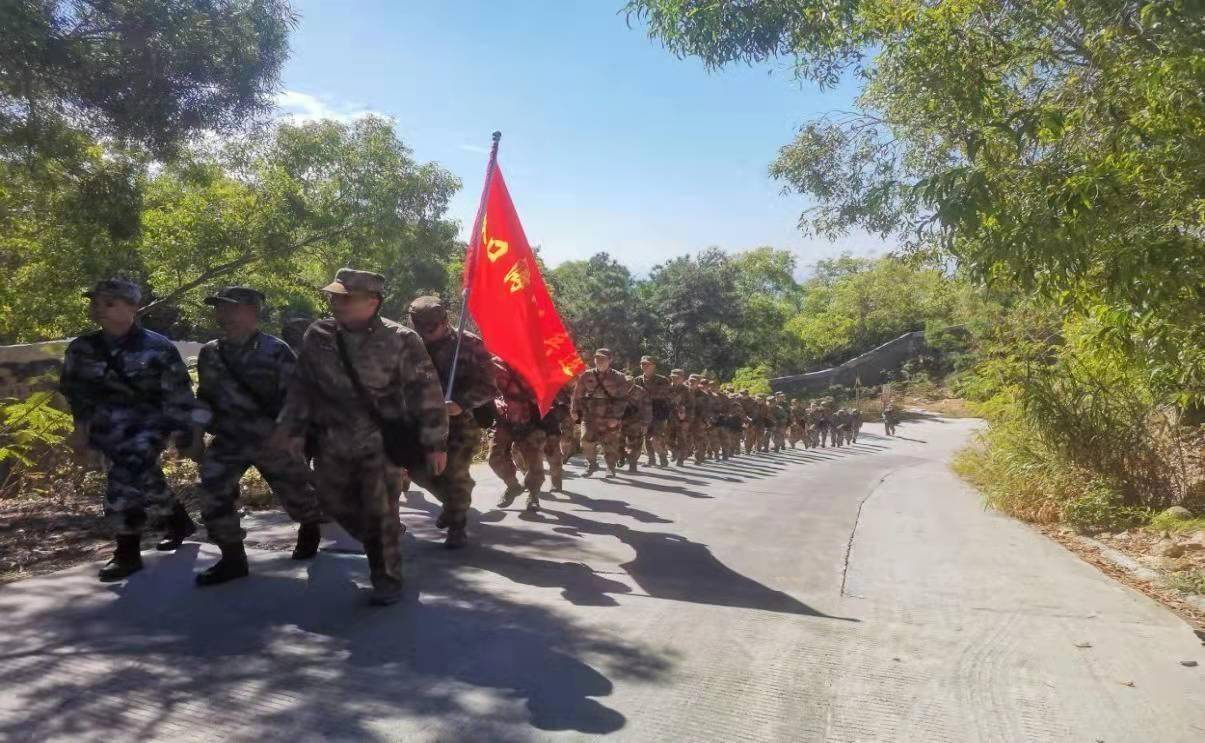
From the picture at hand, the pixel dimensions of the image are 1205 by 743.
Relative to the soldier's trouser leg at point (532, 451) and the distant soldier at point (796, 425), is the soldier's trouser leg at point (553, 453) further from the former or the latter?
the distant soldier at point (796, 425)

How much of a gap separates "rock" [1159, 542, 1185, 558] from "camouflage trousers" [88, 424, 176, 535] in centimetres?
760

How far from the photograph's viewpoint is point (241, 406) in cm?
509

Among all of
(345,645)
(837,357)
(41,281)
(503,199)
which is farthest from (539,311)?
(837,357)

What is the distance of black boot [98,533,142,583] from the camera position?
4.91m

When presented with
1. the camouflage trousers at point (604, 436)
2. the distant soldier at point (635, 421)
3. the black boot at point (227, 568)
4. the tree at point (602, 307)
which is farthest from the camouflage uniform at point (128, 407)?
the tree at point (602, 307)

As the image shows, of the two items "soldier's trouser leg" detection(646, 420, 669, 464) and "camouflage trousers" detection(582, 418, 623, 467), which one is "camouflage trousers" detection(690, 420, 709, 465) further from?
"camouflage trousers" detection(582, 418, 623, 467)

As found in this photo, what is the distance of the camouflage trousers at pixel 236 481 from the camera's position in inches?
192

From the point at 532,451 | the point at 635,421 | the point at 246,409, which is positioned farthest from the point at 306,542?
the point at 635,421

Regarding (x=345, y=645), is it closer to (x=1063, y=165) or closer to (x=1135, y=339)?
(x=1063, y=165)

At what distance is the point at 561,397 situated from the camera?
11164mm

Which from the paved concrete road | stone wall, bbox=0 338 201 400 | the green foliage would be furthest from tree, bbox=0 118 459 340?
the green foliage

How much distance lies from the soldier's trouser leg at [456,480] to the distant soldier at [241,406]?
3.28 ft

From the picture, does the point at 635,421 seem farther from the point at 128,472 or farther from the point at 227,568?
the point at 128,472

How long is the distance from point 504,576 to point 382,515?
3.34 ft
